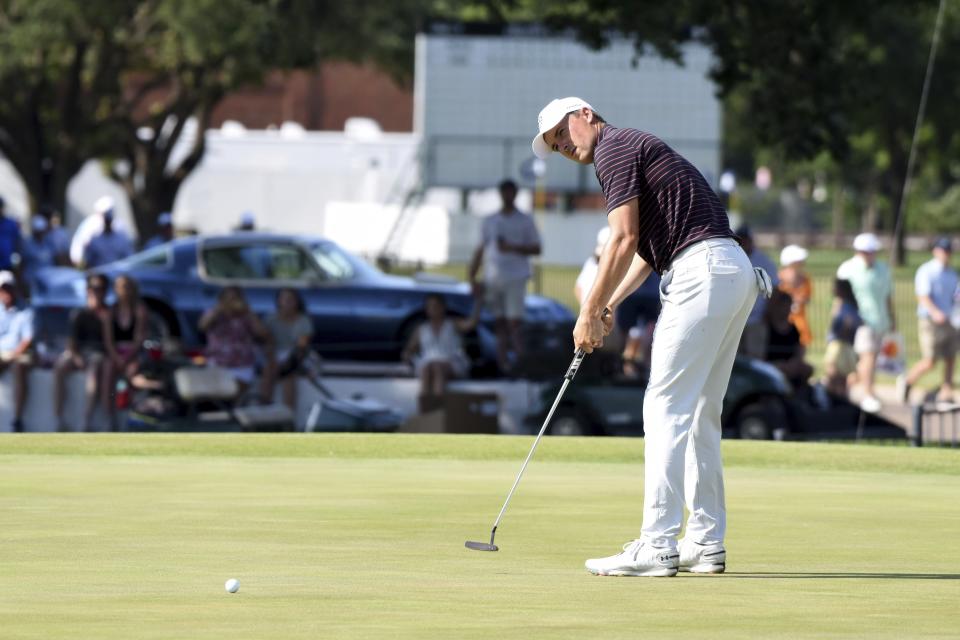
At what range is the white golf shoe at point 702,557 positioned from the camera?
663cm

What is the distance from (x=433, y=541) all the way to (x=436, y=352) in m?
9.61

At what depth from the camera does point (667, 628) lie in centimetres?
532

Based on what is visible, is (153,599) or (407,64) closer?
(153,599)

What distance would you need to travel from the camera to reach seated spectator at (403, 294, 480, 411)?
16.3 m

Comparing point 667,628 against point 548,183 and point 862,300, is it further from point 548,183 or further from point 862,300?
point 548,183

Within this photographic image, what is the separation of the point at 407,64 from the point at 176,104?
34.9 feet

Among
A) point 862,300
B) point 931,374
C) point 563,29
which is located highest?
point 563,29

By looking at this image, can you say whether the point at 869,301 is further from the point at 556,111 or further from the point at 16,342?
the point at 556,111

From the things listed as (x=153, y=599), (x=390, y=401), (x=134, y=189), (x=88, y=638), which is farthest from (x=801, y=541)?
(x=134, y=189)

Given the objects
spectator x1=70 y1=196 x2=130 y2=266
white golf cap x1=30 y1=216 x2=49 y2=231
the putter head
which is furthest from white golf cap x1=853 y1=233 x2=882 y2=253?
the putter head

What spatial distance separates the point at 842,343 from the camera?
1834 cm

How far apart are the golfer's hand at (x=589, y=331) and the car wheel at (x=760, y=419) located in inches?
358

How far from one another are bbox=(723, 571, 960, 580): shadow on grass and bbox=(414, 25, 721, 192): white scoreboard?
1887cm

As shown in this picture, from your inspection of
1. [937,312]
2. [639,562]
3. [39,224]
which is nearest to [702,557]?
[639,562]
